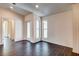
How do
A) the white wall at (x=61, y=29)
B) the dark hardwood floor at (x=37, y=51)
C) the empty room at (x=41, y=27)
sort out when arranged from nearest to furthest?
the dark hardwood floor at (x=37, y=51), the empty room at (x=41, y=27), the white wall at (x=61, y=29)

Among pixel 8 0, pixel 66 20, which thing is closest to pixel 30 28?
pixel 66 20

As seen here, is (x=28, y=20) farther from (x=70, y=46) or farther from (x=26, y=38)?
(x=70, y=46)

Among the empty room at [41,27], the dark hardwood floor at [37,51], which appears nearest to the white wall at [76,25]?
the empty room at [41,27]

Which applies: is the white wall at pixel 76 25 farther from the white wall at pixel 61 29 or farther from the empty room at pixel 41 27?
the white wall at pixel 61 29

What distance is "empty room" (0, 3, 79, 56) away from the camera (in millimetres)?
4188

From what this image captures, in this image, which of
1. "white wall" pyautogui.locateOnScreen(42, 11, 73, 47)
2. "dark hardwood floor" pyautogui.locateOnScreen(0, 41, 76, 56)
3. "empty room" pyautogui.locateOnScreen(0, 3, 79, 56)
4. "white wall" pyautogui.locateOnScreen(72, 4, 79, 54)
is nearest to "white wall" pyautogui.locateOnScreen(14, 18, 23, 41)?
"empty room" pyautogui.locateOnScreen(0, 3, 79, 56)

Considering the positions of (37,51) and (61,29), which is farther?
(61,29)

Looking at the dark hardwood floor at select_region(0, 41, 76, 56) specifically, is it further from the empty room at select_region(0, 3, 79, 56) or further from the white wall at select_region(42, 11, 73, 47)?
the white wall at select_region(42, 11, 73, 47)

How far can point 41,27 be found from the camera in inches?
273

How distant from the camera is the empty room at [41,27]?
4.19 metres

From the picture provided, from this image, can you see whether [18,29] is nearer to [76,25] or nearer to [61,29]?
[61,29]

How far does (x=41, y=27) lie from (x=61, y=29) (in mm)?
2013

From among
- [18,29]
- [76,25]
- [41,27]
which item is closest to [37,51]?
[76,25]

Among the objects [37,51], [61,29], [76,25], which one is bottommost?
[37,51]
